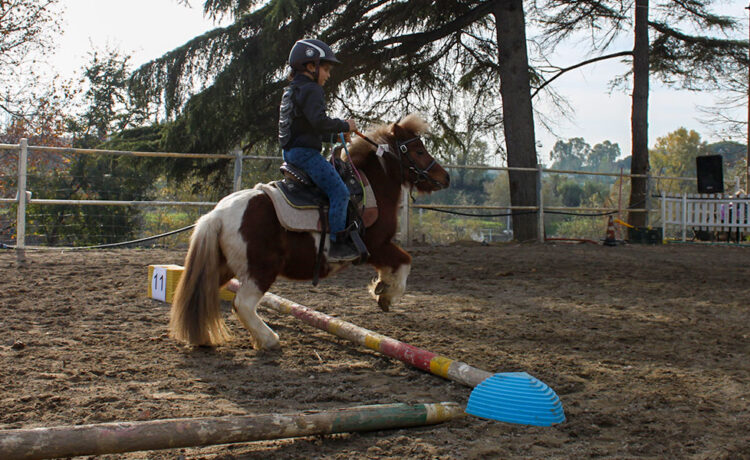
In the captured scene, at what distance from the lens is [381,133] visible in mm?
5312

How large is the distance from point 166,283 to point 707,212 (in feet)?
54.3

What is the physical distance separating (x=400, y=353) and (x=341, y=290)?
12.0ft

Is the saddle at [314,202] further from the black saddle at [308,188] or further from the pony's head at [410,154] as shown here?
the pony's head at [410,154]

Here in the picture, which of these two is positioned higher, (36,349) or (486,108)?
(486,108)

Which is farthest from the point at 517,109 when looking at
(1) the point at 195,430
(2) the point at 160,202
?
(1) the point at 195,430

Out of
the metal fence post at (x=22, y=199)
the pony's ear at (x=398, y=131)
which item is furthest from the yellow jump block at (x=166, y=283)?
the metal fence post at (x=22, y=199)

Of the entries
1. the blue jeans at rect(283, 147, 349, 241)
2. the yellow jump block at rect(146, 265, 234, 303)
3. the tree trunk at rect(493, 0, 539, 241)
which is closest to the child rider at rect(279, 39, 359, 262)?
the blue jeans at rect(283, 147, 349, 241)

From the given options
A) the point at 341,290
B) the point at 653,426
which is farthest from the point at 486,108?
the point at 653,426

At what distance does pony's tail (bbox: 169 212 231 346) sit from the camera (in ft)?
13.6

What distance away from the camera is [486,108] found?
16266 millimetres

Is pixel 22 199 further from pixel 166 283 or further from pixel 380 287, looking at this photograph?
pixel 380 287

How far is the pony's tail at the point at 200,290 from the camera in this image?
13.6ft

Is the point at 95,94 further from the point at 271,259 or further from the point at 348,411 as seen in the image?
the point at 348,411

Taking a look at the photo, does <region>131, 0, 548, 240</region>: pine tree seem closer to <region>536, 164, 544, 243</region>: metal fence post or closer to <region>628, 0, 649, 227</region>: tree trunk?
<region>536, 164, 544, 243</region>: metal fence post
